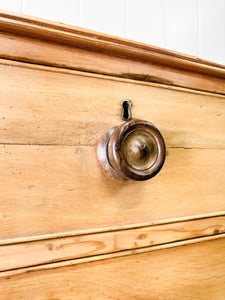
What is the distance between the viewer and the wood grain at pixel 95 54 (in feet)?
1.57

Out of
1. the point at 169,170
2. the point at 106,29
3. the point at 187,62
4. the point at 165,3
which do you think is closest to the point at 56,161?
the point at 169,170

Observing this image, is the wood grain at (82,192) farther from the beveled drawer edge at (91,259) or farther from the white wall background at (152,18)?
the white wall background at (152,18)

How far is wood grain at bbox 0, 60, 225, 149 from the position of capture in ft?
1.60

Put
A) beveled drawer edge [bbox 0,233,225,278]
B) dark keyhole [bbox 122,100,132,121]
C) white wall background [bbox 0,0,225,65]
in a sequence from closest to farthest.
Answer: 1. beveled drawer edge [bbox 0,233,225,278]
2. dark keyhole [bbox 122,100,132,121]
3. white wall background [bbox 0,0,225,65]

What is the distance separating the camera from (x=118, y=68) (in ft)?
1.92

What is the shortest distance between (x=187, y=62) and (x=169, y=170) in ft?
0.85

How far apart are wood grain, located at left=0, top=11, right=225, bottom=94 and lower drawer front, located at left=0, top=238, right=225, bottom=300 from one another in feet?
1.32

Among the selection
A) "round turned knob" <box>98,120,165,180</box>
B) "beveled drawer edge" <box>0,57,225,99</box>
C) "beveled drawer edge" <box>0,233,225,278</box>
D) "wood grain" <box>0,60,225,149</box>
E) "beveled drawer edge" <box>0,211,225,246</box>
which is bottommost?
"beveled drawer edge" <box>0,233,225,278</box>

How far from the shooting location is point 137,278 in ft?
1.93

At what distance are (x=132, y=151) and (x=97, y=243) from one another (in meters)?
0.20

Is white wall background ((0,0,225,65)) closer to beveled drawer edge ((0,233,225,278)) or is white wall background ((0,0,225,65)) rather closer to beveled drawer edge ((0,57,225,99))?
beveled drawer edge ((0,57,225,99))

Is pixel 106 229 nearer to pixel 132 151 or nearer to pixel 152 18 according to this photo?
pixel 132 151

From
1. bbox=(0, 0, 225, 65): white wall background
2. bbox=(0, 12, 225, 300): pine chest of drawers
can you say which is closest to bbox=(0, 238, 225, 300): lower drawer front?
bbox=(0, 12, 225, 300): pine chest of drawers

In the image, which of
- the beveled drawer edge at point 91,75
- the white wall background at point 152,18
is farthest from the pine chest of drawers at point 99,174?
the white wall background at point 152,18
